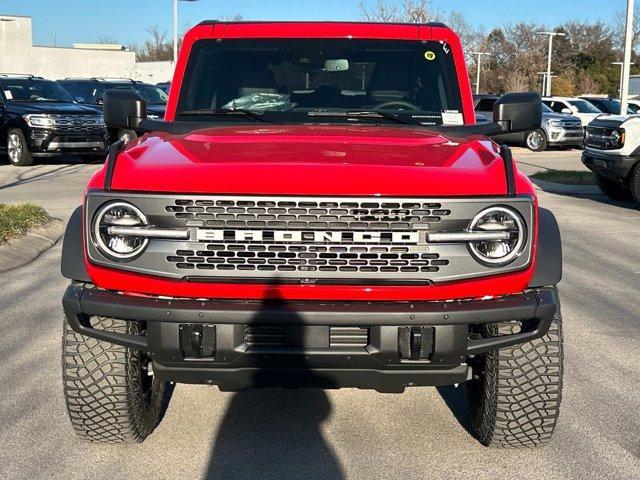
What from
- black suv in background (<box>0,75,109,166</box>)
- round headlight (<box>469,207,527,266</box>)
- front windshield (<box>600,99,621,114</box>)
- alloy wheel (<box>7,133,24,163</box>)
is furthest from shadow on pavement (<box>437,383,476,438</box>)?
front windshield (<box>600,99,621,114</box>)

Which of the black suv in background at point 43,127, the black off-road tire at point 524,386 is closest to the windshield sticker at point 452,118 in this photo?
the black off-road tire at point 524,386

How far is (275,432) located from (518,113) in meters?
Result: 2.04

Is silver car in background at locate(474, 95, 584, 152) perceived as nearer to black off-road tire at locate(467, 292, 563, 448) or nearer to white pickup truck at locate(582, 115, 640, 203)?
white pickup truck at locate(582, 115, 640, 203)

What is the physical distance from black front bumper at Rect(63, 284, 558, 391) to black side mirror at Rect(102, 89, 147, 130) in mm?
1487

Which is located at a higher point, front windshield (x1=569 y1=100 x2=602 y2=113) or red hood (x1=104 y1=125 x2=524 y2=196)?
red hood (x1=104 y1=125 x2=524 y2=196)

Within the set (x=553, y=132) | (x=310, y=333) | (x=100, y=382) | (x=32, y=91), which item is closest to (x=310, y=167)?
(x=310, y=333)

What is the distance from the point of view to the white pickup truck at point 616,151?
12461 mm

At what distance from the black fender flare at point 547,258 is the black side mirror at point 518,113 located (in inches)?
37.9

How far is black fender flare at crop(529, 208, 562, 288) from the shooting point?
355 cm

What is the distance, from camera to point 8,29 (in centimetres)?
4950

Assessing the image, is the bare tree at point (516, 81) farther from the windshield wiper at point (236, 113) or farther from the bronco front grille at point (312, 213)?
the bronco front grille at point (312, 213)

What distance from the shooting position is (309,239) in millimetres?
3402

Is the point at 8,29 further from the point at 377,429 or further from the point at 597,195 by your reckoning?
the point at 377,429

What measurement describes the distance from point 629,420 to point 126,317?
8.61ft
